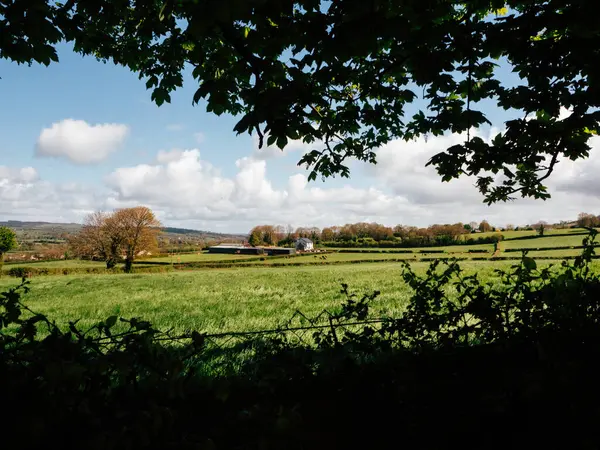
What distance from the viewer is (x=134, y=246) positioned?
55375 mm

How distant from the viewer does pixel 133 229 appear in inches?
2186

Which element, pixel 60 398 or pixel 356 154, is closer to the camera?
pixel 60 398

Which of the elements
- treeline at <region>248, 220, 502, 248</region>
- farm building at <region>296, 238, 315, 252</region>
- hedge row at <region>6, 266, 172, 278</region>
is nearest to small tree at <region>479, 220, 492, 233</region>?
treeline at <region>248, 220, 502, 248</region>

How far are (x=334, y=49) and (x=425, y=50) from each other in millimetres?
1277

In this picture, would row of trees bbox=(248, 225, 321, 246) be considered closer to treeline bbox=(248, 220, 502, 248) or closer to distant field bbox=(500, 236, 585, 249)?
treeline bbox=(248, 220, 502, 248)

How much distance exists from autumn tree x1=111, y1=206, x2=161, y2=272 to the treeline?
4928 centimetres

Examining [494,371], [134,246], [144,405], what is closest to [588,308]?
[494,371]

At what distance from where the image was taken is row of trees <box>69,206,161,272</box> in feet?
178

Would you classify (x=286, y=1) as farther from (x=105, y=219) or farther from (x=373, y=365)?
(x=105, y=219)

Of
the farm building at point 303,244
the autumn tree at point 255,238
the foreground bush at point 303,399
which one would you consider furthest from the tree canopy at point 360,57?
the autumn tree at point 255,238

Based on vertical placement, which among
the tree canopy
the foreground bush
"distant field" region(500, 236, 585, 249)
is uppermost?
the tree canopy

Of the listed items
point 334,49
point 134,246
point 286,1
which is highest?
point 286,1

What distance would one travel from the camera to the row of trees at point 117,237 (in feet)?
178

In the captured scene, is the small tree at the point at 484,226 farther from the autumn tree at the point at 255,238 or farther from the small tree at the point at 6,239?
the small tree at the point at 6,239
